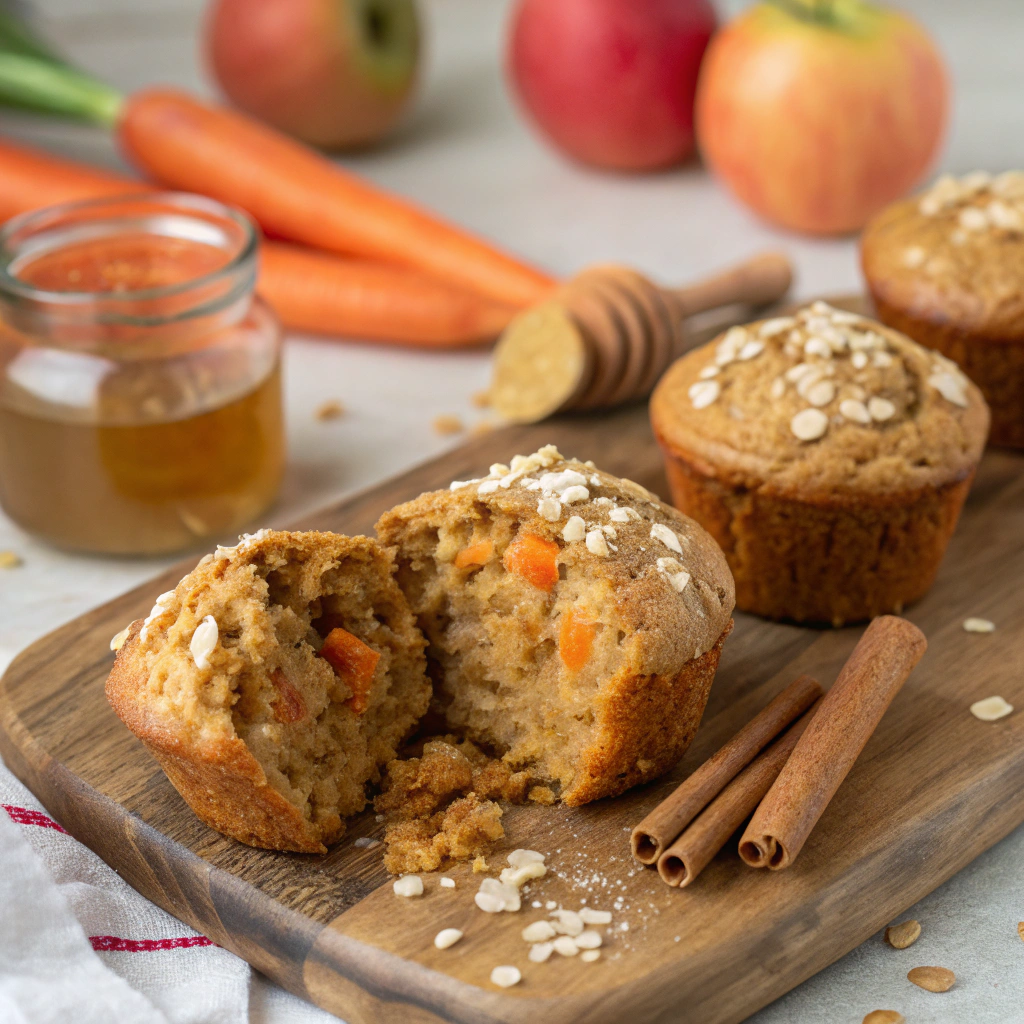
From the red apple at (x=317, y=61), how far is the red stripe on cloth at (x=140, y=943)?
3951 millimetres

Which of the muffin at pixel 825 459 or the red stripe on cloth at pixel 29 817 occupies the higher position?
the muffin at pixel 825 459

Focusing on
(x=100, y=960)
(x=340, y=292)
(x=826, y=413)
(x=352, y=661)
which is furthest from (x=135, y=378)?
(x=826, y=413)

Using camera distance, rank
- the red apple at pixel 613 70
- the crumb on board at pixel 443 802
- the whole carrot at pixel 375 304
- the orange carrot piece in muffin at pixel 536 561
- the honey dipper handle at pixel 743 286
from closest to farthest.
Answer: the crumb on board at pixel 443 802, the orange carrot piece in muffin at pixel 536 561, the honey dipper handle at pixel 743 286, the whole carrot at pixel 375 304, the red apple at pixel 613 70

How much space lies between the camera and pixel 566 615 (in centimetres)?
288

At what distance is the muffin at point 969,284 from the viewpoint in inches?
158

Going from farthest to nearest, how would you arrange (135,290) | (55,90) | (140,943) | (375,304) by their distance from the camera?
1. (55,90)
2. (375,304)
3. (135,290)
4. (140,943)

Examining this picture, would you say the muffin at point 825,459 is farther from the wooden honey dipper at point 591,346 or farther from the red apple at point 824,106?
the red apple at point 824,106

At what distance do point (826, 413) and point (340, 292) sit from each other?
2.14 m

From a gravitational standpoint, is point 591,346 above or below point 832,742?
above

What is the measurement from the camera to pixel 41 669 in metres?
3.30

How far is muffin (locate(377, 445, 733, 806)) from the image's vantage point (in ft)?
9.26

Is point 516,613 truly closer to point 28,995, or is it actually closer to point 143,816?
point 143,816

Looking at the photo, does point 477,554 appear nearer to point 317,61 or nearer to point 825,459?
point 825,459

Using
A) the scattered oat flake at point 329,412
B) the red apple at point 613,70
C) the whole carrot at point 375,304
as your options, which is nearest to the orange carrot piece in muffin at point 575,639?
the scattered oat flake at point 329,412
